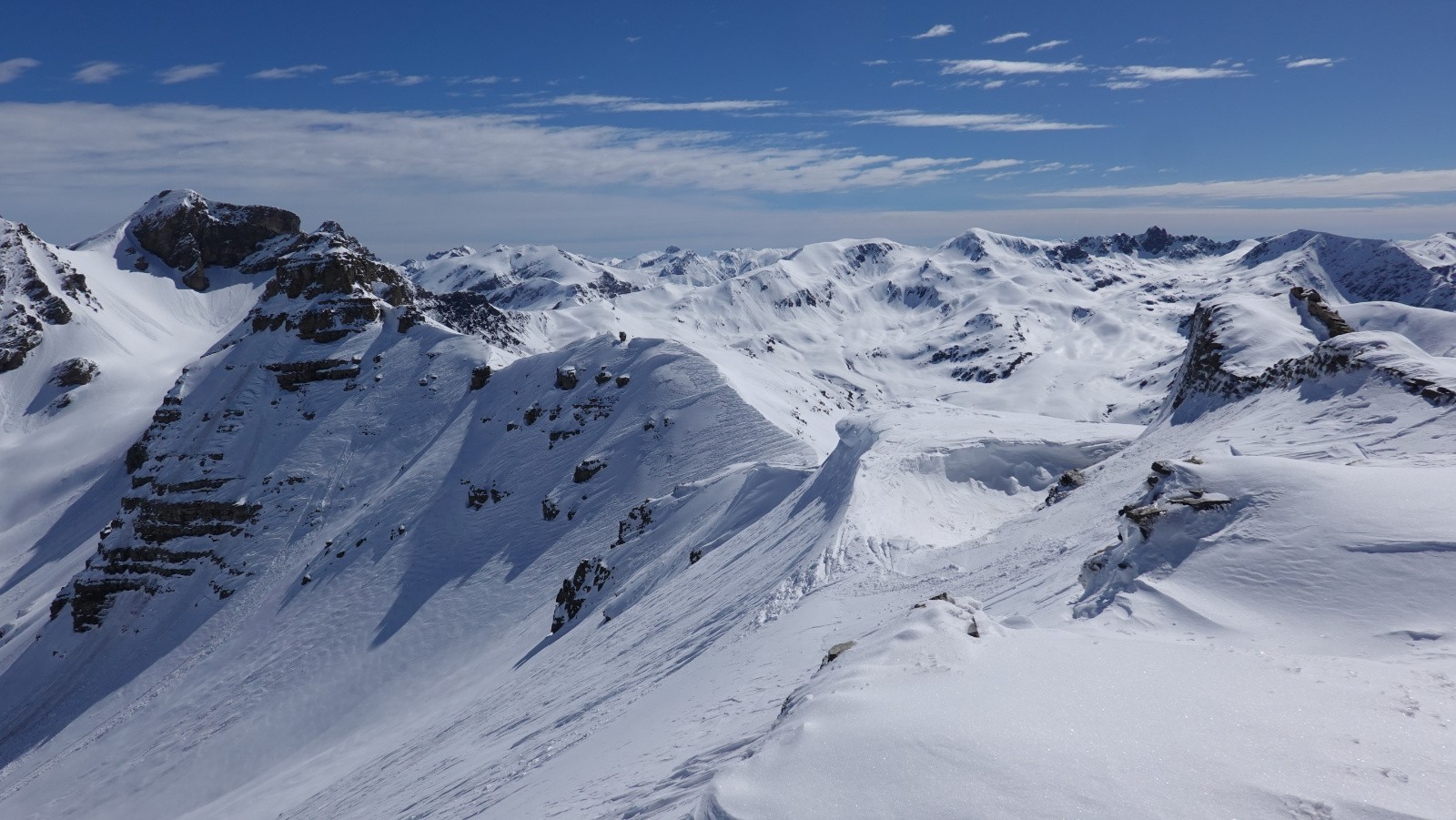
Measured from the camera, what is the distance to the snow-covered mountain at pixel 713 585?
23.3 feet

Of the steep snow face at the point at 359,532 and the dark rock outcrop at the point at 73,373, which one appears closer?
the steep snow face at the point at 359,532

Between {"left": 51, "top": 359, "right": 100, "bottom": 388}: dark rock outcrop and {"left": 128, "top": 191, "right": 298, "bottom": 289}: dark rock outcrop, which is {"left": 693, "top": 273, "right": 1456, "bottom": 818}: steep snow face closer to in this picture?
{"left": 51, "top": 359, "right": 100, "bottom": 388}: dark rock outcrop

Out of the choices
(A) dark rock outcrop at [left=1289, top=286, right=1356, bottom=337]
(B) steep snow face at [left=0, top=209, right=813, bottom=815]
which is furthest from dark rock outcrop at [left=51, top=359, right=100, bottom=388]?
(A) dark rock outcrop at [left=1289, top=286, right=1356, bottom=337]

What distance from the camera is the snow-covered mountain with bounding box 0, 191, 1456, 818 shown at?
23.3ft

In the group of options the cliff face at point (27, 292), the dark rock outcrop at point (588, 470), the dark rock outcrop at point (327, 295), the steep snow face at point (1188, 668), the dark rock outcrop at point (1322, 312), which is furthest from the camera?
the cliff face at point (27, 292)

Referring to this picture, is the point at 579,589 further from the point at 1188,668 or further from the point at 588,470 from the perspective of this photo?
the point at 1188,668

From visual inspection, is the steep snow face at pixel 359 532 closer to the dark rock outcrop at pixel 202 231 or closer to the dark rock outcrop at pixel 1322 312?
the dark rock outcrop at pixel 1322 312

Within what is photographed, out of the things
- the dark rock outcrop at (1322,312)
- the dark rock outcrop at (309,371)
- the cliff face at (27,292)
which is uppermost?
the dark rock outcrop at (1322,312)

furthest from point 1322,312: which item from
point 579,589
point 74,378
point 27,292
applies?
point 27,292

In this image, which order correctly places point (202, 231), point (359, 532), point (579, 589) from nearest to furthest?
1. point (579, 589)
2. point (359, 532)
3. point (202, 231)

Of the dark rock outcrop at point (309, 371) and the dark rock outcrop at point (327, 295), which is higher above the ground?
the dark rock outcrop at point (327, 295)

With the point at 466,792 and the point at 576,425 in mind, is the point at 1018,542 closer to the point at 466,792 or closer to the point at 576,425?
the point at 466,792

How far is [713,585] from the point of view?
23.8 metres

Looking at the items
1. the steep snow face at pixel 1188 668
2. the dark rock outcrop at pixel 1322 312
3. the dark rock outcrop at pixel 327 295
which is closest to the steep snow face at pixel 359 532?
the dark rock outcrop at pixel 327 295
